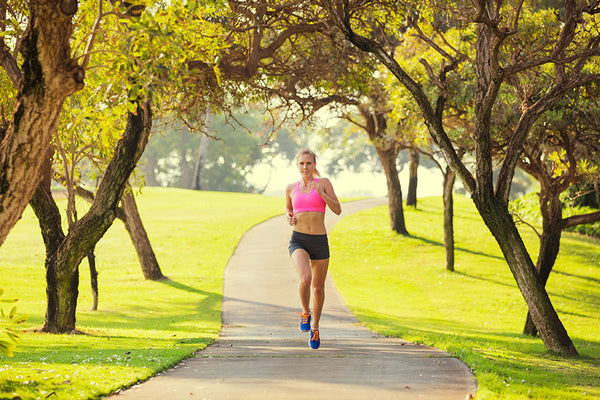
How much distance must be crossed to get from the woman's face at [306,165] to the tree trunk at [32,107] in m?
3.26

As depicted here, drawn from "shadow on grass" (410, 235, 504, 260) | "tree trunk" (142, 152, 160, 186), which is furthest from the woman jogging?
"tree trunk" (142, 152, 160, 186)

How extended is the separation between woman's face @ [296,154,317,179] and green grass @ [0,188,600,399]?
2.81 meters

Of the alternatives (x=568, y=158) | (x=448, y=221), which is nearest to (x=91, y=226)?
(x=568, y=158)

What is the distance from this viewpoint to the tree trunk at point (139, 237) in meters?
23.5

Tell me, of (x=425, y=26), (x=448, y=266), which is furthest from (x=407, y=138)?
(x=425, y=26)

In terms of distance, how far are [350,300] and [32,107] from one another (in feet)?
50.8

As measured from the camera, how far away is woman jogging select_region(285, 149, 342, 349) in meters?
8.77

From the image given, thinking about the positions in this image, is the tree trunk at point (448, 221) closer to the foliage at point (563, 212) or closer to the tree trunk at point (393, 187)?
the foliage at point (563, 212)

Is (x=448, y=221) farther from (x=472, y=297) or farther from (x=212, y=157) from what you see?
(x=212, y=157)

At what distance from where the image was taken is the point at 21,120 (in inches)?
247

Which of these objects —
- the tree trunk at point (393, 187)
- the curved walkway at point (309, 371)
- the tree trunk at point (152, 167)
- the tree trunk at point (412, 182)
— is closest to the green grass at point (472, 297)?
the curved walkway at point (309, 371)

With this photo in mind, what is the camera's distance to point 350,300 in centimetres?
2073

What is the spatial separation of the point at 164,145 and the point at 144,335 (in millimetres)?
63217

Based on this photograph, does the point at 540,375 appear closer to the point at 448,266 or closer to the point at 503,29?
the point at 503,29
